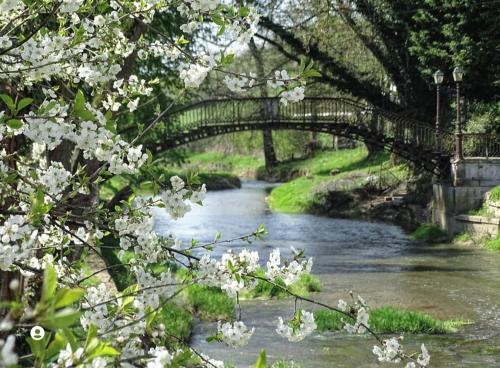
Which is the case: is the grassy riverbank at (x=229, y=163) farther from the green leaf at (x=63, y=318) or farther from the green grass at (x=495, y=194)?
the green leaf at (x=63, y=318)

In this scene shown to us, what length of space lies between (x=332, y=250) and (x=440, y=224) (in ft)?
13.8

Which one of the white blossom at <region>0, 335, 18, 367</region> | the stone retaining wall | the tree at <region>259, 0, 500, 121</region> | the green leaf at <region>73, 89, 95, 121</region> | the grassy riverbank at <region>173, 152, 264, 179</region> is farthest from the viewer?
the grassy riverbank at <region>173, 152, 264, 179</region>

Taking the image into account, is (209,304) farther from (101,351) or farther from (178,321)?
(101,351)

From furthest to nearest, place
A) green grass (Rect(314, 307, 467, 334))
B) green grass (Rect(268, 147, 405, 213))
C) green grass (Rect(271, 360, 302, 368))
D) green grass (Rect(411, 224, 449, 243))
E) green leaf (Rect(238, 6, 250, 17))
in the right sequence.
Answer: green grass (Rect(268, 147, 405, 213)) → green grass (Rect(411, 224, 449, 243)) → green grass (Rect(314, 307, 467, 334)) → green grass (Rect(271, 360, 302, 368)) → green leaf (Rect(238, 6, 250, 17))

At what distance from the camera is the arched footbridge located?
2266 cm

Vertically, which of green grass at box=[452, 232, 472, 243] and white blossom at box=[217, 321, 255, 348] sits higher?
white blossom at box=[217, 321, 255, 348]

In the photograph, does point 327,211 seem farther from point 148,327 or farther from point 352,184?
point 148,327

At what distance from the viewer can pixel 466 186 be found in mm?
21188

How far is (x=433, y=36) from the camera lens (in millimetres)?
24844

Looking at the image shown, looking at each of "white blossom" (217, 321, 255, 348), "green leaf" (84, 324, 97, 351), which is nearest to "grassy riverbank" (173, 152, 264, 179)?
"white blossom" (217, 321, 255, 348)

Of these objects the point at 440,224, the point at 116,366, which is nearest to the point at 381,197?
the point at 440,224

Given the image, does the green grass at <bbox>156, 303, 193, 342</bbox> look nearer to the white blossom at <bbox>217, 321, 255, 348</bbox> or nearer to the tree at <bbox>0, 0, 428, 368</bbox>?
the tree at <bbox>0, 0, 428, 368</bbox>

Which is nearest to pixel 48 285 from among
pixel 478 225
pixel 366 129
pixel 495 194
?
pixel 478 225

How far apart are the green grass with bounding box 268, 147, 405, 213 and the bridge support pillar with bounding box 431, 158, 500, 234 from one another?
7.56m
